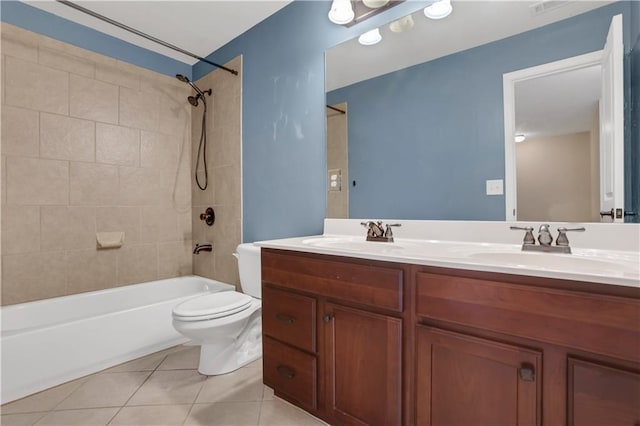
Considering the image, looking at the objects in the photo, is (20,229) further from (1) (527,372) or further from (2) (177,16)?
(1) (527,372)

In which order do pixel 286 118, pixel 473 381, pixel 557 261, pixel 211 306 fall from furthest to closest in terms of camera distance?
pixel 286 118 < pixel 211 306 < pixel 557 261 < pixel 473 381

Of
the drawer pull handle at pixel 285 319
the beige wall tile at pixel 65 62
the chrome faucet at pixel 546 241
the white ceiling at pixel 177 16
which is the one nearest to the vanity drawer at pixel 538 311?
the chrome faucet at pixel 546 241

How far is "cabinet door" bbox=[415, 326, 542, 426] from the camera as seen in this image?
2.86ft

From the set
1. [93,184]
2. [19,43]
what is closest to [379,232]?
[93,184]

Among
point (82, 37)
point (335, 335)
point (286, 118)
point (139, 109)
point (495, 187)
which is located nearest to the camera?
point (335, 335)

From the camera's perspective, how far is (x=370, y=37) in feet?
5.82

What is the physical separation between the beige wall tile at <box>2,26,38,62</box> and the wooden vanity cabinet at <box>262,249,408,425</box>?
2.18 m

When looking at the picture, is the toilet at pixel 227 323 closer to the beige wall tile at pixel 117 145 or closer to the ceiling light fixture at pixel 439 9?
the beige wall tile at pixel 117 145

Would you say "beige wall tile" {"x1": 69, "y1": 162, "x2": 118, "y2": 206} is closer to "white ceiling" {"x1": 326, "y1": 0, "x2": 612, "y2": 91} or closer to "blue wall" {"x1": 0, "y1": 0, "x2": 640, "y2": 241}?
"blue wall" {"x1": 0, "y1": 0, "x2": 640, "y2": 241}

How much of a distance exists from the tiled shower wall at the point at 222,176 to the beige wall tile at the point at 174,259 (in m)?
0.12

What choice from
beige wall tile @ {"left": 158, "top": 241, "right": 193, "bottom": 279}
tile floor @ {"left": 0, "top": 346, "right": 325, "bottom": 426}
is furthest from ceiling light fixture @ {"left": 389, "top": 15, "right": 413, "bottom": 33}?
beige wall tile @ {"left": 158, "top": 241, "right": 193, "bottom": 279}

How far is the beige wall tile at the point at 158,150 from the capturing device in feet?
8.79

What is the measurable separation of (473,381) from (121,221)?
2.67 metres

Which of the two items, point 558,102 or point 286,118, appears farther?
point 286,118
